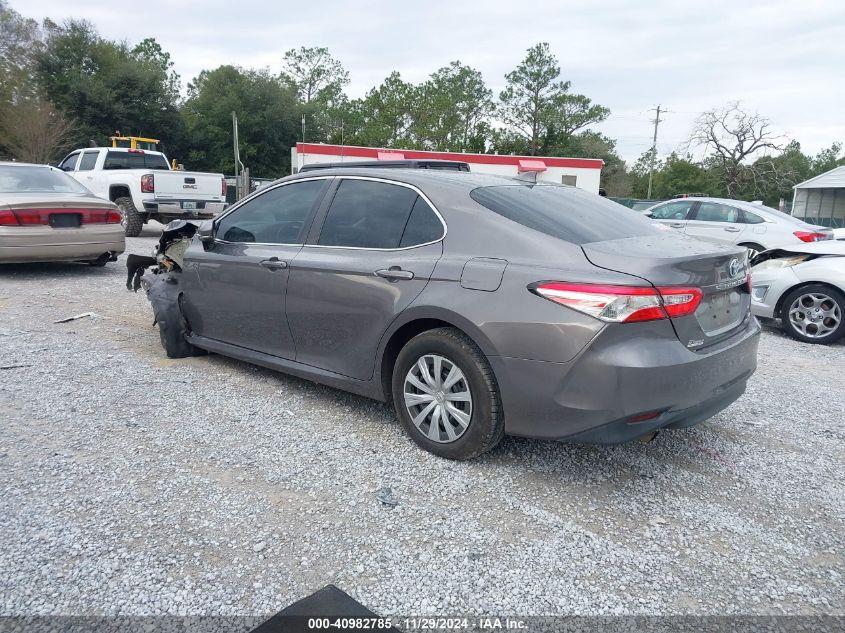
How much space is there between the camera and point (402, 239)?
3607 millimetres

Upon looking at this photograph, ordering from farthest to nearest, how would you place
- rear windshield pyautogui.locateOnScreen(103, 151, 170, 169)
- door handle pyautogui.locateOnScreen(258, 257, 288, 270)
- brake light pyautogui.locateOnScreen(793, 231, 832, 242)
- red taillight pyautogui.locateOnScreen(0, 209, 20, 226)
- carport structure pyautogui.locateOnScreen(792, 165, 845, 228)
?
carport structure pyautogui.locateOnScreen(792, 165, 845, 228), rear windshield pyautogui.locateOnScreen(103, 151, 170, 169), brake light pyautogui.locateOnScreen(793, 231, 832, 242), red taillight pyautogui.locateOnScreen(0, 209, 20, 226), door handle pyautogui.locateOnScreen(258, 257, 288, 270)

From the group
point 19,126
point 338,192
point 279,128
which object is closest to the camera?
point 338,192

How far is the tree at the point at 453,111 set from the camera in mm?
61156

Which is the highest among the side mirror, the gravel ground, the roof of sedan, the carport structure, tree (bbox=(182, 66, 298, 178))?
tree (bbox=(182, 66, 298, 178))

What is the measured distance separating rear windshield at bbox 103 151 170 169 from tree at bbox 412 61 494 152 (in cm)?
4570

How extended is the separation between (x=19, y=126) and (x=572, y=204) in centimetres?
3236

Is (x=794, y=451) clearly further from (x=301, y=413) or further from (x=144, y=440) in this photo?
(x=144, y=440)

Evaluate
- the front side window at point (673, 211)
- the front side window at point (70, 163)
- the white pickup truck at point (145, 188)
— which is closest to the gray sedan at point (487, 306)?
the front side window at point (673, 211)

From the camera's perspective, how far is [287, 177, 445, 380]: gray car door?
349 cm

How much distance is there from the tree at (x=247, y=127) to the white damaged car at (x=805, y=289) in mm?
45961

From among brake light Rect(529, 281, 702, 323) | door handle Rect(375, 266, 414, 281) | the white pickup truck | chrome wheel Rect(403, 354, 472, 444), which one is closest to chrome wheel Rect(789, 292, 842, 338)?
brake light Rect(529, 281, 702, 323)

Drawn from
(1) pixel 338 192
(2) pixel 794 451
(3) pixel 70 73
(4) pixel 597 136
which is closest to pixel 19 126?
(3) pixel 70 73

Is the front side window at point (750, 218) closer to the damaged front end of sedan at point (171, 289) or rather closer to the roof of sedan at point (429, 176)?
the roof of sedan at point (429, 176)

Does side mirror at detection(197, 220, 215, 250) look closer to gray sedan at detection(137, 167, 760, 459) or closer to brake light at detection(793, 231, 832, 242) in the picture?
gray sedan at detection(137, 167, 760, 459)
